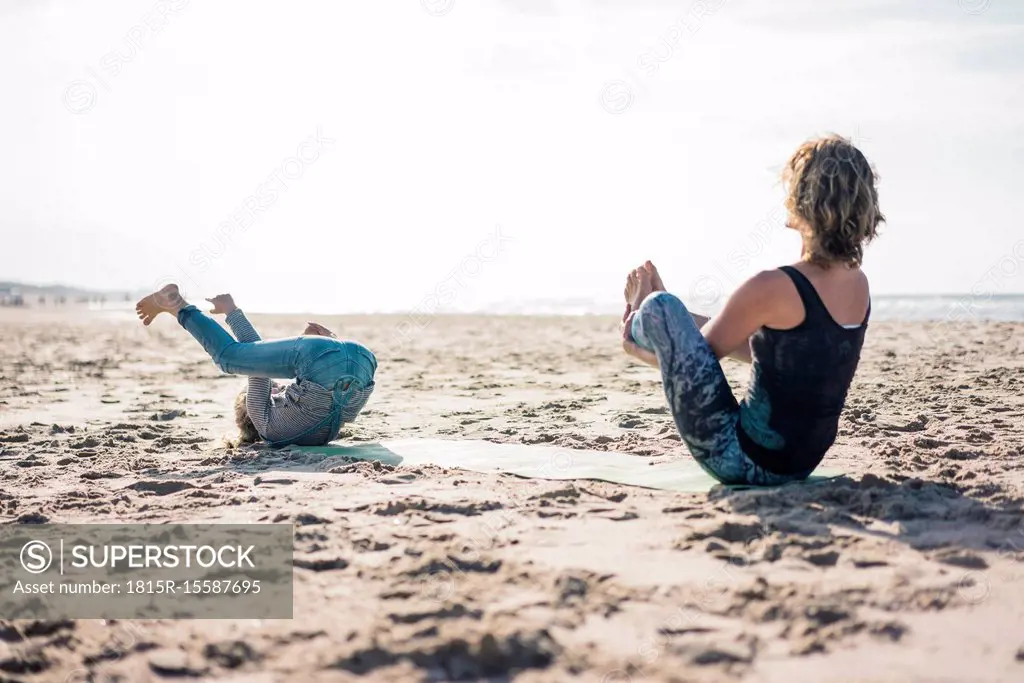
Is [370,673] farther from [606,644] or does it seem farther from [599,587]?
[599,587]

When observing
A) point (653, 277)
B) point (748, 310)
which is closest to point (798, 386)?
point (748, 310)

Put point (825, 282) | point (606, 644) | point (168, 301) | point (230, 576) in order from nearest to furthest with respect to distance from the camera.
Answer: point (606, 644) < point (230, 576) < point (825, 282) < point (168, 301)

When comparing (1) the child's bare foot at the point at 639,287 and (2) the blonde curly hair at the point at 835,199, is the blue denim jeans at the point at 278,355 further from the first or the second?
(2) the blonde curly hair at the point at 835,199

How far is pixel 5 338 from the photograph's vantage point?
16016mm

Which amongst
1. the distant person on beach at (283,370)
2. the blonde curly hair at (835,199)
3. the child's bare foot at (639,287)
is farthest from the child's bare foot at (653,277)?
the distant person on beach at (283,370)

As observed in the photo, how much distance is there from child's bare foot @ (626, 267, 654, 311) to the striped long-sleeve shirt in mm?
1862

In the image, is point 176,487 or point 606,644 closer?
point 606,644

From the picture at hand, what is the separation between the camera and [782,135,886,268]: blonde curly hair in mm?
3305

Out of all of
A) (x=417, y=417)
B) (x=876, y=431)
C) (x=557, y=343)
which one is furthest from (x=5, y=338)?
(x=876, y=431)

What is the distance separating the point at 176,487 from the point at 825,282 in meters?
2.95

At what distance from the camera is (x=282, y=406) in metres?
5.08

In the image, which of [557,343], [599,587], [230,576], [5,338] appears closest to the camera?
[599,587]

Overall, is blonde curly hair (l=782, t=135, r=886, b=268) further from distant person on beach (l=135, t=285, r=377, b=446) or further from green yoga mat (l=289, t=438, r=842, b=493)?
distant person on beach (l=135, t=285, r=377, b=446)

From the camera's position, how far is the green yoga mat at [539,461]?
160 inches
